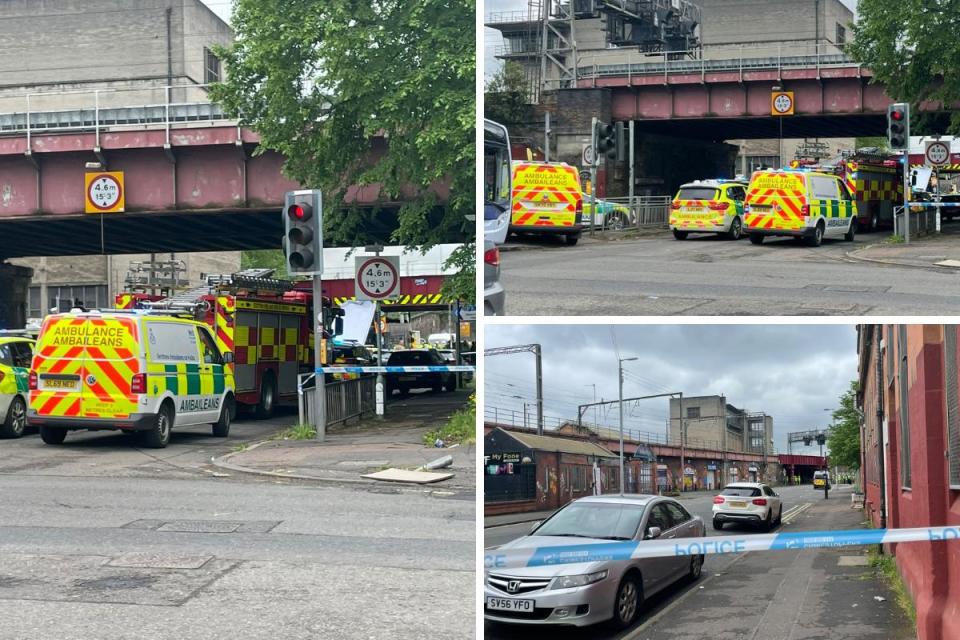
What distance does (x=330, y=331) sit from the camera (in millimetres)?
29844

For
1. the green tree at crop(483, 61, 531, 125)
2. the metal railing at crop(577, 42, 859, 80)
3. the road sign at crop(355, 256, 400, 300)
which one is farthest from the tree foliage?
the green tree at crop(483, 61, 531, 125)

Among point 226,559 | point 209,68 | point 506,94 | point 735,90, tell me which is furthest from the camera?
point 209,68

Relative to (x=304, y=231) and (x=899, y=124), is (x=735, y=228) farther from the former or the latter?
(x=304, y=231)

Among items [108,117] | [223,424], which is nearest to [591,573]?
[223,424]

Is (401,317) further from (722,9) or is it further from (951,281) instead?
(951,281)

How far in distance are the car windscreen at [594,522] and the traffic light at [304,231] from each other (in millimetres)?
14708

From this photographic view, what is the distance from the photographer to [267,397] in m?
26.0

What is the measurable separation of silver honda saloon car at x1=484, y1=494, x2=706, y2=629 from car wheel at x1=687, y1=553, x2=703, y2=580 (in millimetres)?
147

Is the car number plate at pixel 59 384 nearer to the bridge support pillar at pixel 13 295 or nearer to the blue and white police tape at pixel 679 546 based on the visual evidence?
the blue and white police tape at pixel 679 546

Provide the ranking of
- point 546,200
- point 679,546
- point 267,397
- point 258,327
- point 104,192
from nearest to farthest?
point 679,546, point 546,200, point 258,327, point 267,397, point 104,192

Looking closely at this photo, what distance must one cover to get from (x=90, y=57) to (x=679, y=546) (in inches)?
2571

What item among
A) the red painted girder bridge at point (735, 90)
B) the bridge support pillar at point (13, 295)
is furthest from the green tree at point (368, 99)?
the bridge support pillar at point (13, 295)

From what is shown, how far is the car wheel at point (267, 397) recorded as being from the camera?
25812mm

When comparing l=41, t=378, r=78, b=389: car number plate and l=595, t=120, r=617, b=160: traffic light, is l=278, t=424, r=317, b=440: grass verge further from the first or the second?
l=595, t=120, r=617, b=160: traffic light
